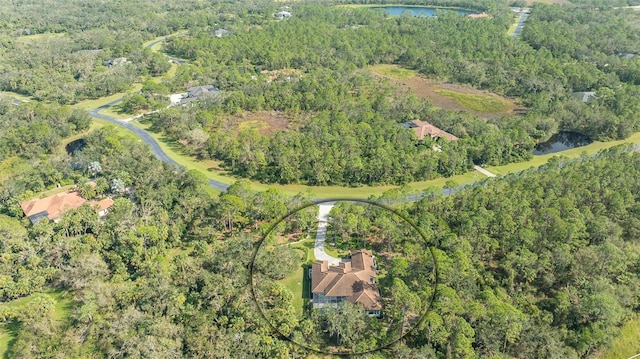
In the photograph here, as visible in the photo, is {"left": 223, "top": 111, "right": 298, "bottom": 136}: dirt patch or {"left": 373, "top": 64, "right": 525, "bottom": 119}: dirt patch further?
{"left": 373, "top": 64, "right": 525, "bottom": 119}: dirt patch

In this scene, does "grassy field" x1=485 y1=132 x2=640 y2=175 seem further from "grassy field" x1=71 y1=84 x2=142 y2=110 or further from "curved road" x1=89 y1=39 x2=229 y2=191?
"grassy field" x1=71 y1=84 x2=142 y2=110

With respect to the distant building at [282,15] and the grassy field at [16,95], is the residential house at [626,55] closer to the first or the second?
the distant building at [282,15]

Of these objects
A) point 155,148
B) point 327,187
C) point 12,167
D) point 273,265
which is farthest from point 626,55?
point 12,167

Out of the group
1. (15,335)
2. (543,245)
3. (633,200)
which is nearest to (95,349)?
(15,335)

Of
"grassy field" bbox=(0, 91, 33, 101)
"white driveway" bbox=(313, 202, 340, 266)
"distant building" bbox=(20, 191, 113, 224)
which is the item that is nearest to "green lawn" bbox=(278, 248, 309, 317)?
"white driveway" bbox=(313, 202, 340, 266)

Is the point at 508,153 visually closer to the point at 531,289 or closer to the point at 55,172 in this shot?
the point at 531,289

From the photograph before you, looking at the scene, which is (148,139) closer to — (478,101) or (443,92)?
(443,92)
